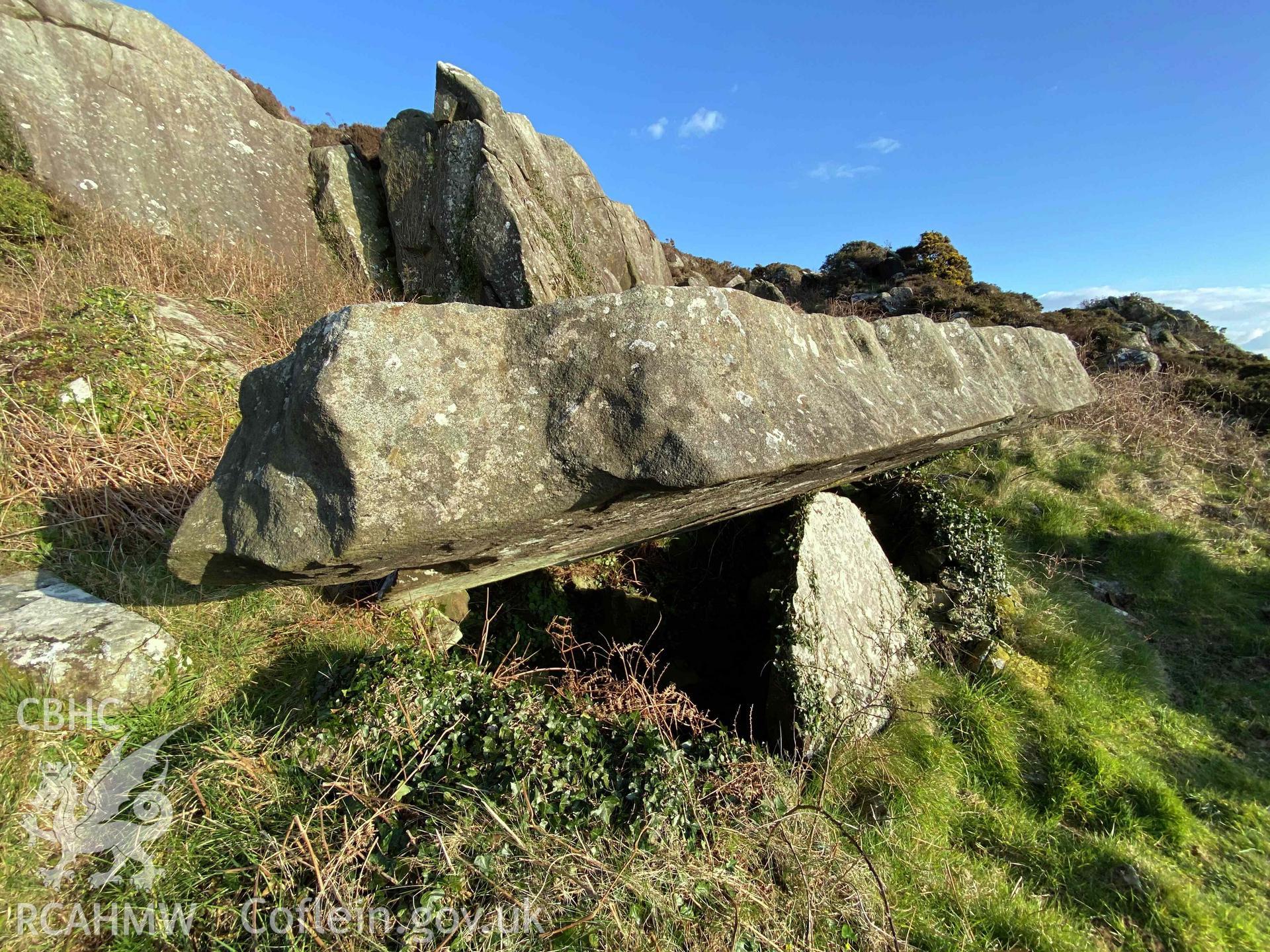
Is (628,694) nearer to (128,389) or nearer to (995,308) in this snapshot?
(128,389)

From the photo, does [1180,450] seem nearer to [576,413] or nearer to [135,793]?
[576,413]

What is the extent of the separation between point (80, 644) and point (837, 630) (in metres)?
3.98

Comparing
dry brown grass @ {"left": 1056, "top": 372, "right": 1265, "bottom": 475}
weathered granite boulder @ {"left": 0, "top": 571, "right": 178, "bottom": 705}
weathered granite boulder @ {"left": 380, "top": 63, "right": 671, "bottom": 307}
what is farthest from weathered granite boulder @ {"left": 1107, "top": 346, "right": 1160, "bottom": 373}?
weathered granite boulder @ {"left": 0, "top": 571, "right": 178, "bottom": 705}

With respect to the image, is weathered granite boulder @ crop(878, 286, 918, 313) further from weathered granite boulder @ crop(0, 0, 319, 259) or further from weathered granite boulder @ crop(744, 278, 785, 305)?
weathered granite boulder @ crop(0, 0, 319, 259)

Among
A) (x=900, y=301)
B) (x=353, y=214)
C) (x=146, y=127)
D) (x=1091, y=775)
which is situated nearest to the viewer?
(x=1091, y=775)

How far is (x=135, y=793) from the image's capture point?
7.45 ft

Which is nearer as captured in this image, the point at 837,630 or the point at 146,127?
the point at 837,630

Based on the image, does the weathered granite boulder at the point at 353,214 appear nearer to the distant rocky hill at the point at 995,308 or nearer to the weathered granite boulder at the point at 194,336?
the weathered granite boulder at the point at 194,336

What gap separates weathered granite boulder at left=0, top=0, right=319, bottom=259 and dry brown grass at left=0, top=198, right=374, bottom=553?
0.60 m

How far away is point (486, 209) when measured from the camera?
5.67 meters

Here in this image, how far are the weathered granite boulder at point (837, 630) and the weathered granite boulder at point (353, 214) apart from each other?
5711 mm

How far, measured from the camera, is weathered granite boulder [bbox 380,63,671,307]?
5.61 metres

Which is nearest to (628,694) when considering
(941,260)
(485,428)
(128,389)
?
(485,428)

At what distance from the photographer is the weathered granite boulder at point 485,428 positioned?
1.76 metres
